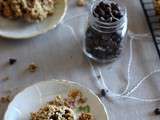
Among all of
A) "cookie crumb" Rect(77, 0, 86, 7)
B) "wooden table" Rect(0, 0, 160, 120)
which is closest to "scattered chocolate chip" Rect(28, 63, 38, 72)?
"wooden table" Rect(0, 0, 160, 120)

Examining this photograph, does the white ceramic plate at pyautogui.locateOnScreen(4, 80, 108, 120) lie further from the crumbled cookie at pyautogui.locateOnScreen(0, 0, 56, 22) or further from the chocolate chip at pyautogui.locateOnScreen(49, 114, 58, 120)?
the crumbled cookie at pyautogui.locateOnScreen(0, 0, 56, 22)

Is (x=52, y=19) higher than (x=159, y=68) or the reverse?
higher

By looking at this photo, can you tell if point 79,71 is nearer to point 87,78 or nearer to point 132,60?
point 87,78

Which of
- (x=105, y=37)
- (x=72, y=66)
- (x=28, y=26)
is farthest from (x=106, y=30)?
(x=28, y=26)

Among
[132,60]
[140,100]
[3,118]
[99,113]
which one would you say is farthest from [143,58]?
[3,118]

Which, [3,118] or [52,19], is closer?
[3,118]

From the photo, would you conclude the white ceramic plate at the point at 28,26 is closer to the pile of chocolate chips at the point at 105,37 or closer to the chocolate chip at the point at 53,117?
the pile of chocolate chips at the point at 105,37

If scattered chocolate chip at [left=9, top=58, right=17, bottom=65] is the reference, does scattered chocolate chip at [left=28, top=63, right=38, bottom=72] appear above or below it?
below
